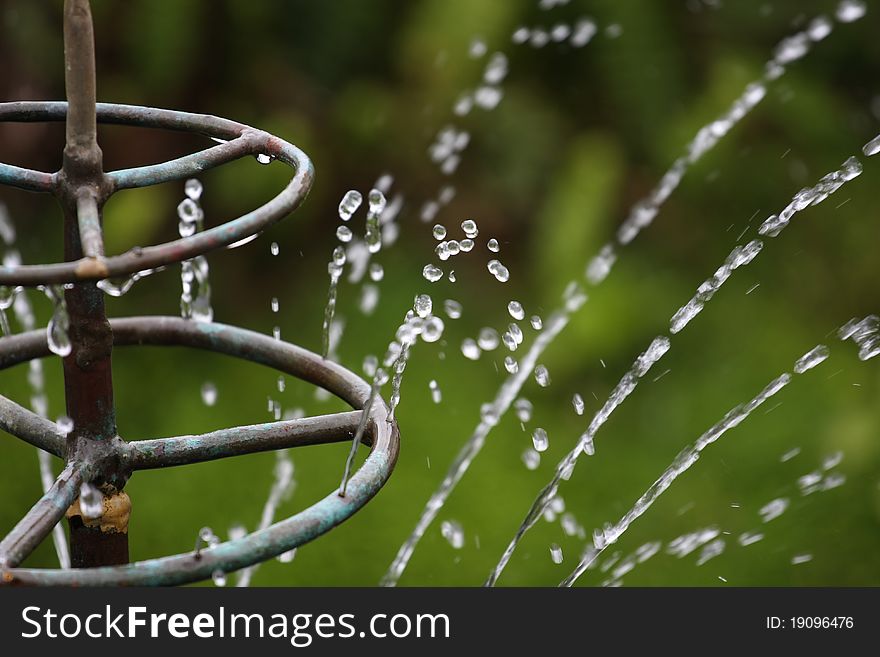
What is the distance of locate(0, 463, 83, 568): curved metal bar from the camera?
0.93 meters

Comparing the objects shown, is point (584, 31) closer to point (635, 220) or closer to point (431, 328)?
point (635, 220)

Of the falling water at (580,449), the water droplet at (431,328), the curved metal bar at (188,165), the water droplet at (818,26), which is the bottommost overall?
the water droplet at (431,328)

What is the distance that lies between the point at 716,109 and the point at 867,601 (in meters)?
2.15

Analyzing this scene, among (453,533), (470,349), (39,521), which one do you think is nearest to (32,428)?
(39,521)

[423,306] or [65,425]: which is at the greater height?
[423,306]

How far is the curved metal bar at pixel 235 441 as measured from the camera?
111 centimetres

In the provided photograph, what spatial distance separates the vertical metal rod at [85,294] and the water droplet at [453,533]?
1654 millimetres

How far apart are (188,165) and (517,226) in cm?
273

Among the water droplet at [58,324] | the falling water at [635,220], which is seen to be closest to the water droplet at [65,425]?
the water droplet at [58,324]

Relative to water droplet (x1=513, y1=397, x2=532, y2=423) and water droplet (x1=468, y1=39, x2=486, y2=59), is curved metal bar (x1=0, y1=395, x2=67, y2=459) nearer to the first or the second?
water droplet (x1=513, y1=397, x2=532, y2=423)

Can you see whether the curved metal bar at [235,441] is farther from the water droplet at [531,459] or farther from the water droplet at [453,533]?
the water droplet at [531,459]

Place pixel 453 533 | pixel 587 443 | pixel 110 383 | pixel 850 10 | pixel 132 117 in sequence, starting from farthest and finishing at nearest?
pixel 850 10, pixel 453 533, pixel 587 443, pixel 132 117, pixel 110 383

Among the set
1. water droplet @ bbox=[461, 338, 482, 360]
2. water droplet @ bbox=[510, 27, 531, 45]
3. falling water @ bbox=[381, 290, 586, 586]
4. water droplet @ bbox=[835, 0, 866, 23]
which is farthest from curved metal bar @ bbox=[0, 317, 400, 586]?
water droplet @ bbox=[835, 0, 866, 23]

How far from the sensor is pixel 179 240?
93 cm
